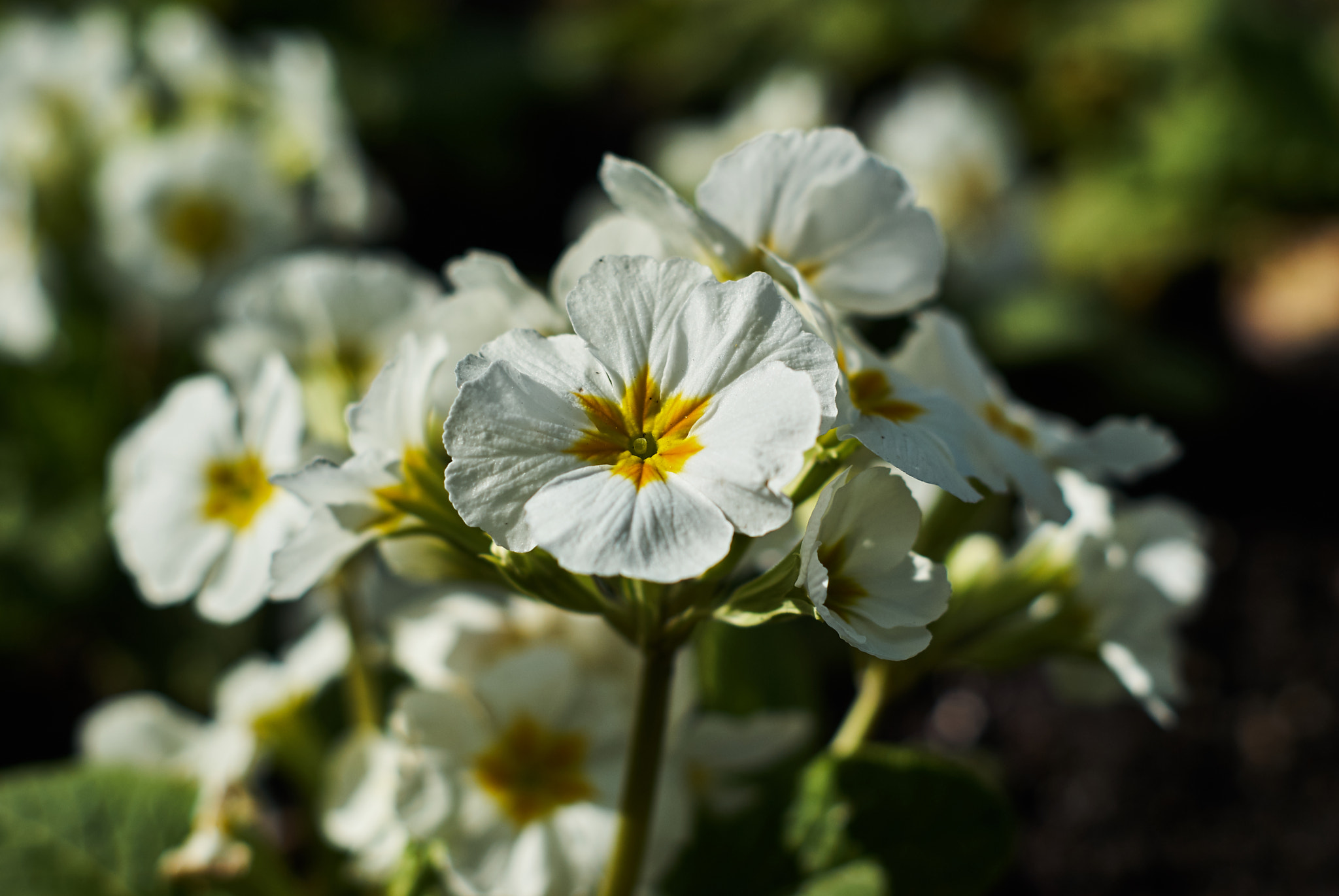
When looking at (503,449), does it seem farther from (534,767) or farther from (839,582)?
(534,767)

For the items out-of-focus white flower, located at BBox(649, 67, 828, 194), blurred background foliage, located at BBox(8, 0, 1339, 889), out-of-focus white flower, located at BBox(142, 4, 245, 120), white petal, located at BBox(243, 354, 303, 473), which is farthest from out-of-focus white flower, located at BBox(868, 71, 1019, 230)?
white petal, located at BBox(243, 354, 303, 473)

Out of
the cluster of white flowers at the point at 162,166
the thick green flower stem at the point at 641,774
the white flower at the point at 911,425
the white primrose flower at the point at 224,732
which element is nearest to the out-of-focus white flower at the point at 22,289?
the cluster of white flowers at the point at 162,166

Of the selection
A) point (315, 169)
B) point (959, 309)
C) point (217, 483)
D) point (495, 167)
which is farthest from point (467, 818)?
point (495, 167)

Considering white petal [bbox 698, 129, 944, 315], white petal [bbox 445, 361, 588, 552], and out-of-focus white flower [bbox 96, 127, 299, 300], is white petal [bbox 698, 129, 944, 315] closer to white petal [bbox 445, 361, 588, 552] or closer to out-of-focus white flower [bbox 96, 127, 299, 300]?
white petal [bbox 445, 361, 588, 552]

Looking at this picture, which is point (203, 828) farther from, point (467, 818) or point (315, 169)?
point (315, 169)

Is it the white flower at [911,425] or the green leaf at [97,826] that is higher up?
the white flower at [911,425]

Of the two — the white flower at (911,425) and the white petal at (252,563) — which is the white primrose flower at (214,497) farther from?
the white flower at (911,425)

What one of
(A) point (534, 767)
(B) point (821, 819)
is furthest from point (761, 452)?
(B) point (821, 819)
